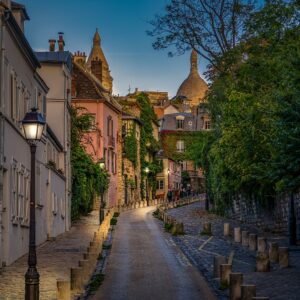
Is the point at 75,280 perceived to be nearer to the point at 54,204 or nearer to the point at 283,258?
the point at 283,258

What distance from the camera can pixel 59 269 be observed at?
70.5 ft

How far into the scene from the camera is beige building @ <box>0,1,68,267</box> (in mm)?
21484

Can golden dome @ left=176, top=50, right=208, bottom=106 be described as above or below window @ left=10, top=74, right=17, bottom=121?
above

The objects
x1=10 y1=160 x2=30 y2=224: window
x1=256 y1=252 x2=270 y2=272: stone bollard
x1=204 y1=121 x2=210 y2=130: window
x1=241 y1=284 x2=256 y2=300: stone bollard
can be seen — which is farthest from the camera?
x1=204 y1=121 x2=210 y2=130: window

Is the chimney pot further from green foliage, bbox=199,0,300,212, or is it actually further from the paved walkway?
the paved walkway

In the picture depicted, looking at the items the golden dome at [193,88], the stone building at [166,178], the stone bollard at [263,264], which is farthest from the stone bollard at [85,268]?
the golden dome at [193,88]

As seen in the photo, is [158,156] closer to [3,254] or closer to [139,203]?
[139,203]

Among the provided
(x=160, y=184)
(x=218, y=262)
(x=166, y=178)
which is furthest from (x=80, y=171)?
(x=166, y=178)

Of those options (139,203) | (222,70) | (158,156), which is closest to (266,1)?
(222,70)

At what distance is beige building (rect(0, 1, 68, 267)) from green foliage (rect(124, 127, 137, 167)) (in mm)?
45507

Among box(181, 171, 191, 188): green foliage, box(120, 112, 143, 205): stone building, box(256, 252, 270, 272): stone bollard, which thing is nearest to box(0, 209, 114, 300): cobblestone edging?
box(256, 252, 270, 272): stone bollard

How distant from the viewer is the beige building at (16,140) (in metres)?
21.5

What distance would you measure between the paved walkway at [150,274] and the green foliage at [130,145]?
147 feet

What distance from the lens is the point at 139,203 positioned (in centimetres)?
7488
